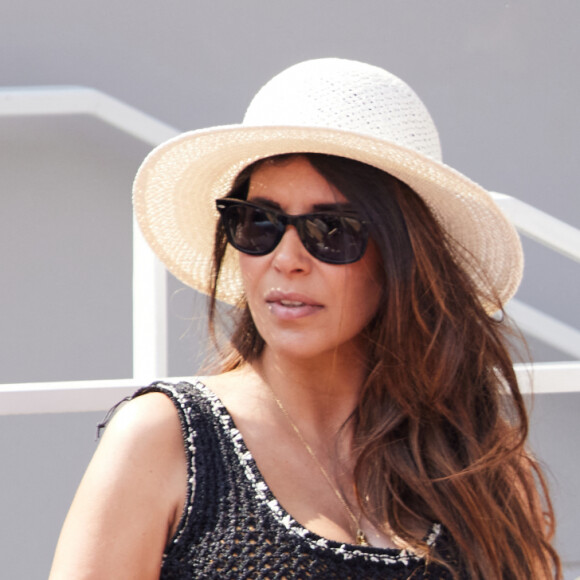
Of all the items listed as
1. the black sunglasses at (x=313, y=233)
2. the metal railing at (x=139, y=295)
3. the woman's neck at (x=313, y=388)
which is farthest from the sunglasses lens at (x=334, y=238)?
the metal railing at (x=139, y=295)

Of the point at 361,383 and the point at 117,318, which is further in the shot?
the point at 117,318

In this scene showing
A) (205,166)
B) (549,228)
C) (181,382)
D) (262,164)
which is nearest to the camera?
(181,382)

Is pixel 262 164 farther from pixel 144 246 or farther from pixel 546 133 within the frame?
pixel 546 133

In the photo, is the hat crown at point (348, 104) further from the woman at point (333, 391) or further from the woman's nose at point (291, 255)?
the woman's nose at point (291, 255)

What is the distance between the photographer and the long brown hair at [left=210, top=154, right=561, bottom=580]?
1.50 meters

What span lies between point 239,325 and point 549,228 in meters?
0.87

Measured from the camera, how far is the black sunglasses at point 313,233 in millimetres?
1498

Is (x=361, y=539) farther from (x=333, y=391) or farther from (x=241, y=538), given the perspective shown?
(x=333, y=391)

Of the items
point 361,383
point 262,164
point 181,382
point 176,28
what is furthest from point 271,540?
point 176,28

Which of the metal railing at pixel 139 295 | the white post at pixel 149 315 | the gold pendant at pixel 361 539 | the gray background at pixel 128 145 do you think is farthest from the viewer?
the gray background at pixel 128 145

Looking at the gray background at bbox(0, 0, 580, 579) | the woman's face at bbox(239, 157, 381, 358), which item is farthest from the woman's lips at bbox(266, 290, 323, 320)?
the gray background at bbox(0, 0, 580, 579)

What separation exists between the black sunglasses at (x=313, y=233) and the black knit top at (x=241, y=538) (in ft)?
0.92

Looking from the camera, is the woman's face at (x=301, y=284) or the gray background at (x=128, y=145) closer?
the woman's face at (x=301, y=284)

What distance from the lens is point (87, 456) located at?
307 cm
